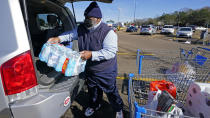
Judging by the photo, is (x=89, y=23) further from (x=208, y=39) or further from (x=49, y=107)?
(x=208, y=39)

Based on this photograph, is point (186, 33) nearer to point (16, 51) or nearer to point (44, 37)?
point (44, 37)

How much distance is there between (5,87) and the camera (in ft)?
3.89

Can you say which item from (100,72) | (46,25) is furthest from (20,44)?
(46,25)

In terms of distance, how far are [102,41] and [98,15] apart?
1.10 feet

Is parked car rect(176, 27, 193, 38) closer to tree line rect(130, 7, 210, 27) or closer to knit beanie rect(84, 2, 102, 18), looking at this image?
knit beanie rect(84, 2, 102, 18)

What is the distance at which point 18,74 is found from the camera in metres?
1.22

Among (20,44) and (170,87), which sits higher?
(20,44)

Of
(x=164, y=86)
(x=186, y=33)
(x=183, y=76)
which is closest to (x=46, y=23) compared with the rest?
(x=164, y=86)

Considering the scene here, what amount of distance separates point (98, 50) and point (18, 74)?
95 centimetres

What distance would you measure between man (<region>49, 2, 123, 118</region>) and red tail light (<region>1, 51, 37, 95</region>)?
580 mm

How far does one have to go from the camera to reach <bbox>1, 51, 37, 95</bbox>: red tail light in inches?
46.1

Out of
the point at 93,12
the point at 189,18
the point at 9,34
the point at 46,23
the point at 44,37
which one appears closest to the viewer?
the point at 9,34

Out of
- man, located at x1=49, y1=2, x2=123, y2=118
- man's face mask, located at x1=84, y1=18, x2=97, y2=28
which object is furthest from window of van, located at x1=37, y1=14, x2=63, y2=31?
man's face mask, located at x1=84, y1=18, x2=97, y2=28

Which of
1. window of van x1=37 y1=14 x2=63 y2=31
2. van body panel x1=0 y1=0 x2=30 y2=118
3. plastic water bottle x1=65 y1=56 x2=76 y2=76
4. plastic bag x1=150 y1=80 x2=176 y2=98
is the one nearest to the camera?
van body panel x1=0 y1=0 x2=30 y2=118
